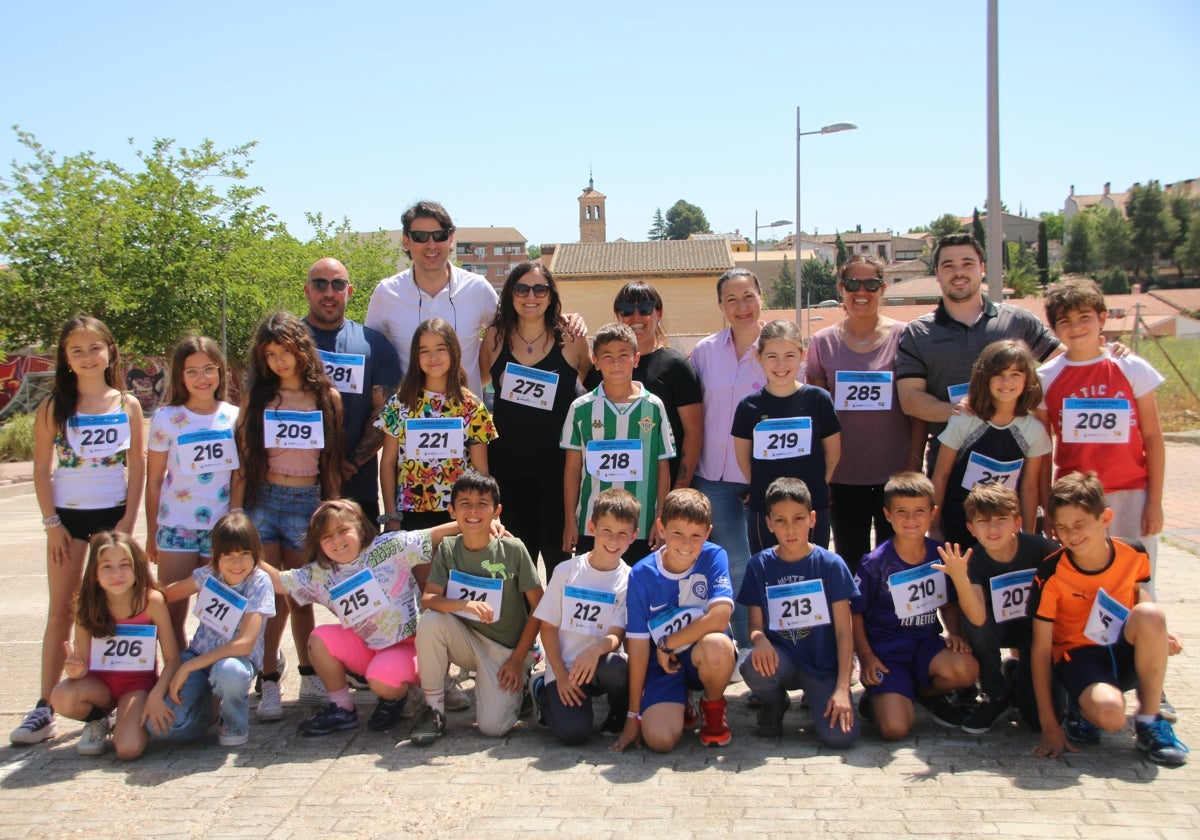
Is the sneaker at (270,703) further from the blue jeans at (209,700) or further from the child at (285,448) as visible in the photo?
the blue jeans at (209,700)

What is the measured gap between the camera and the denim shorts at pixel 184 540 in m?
4.83

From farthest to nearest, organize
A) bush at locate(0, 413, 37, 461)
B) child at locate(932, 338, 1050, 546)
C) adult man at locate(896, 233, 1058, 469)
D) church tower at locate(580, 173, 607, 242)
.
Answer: church tower at locate(580, 173, 607, 242)
bush at locate(0, 413, 37, 461)
adult man at locate(896, 233, 1058, 469)
child at locate(932, 338, 1050, 546)

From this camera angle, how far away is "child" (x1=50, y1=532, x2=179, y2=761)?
436cm

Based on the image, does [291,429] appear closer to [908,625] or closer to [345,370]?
[345,370]

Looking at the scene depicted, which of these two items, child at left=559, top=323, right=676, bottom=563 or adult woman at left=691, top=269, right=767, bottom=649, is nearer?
child at left=559, top=323, right=676, bottom=563

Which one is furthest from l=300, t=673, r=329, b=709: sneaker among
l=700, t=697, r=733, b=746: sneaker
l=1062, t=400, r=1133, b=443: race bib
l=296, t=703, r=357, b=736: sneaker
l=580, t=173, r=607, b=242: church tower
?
l=580, t=173, r=607, b=242: church tower

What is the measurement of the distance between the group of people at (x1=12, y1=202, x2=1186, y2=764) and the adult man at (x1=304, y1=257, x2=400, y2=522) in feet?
0.06

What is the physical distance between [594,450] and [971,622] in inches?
80.0

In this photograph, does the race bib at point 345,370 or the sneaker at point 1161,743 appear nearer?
the sneaker at point 1161,743

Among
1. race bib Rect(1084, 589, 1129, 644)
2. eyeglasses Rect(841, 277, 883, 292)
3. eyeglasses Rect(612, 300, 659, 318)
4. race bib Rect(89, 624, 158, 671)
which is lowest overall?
race bib Rect(89, 624, 158, 671)

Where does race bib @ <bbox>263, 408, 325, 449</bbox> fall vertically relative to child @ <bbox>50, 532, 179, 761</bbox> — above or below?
above

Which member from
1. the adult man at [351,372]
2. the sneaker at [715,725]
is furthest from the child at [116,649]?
the sneaker at [715,725]

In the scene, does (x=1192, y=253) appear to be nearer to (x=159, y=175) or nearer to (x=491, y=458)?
(x=159, y=175)

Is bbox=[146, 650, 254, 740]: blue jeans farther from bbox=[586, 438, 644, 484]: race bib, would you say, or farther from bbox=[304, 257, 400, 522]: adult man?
bbox=[586, 438, 644, 484]: race bib
